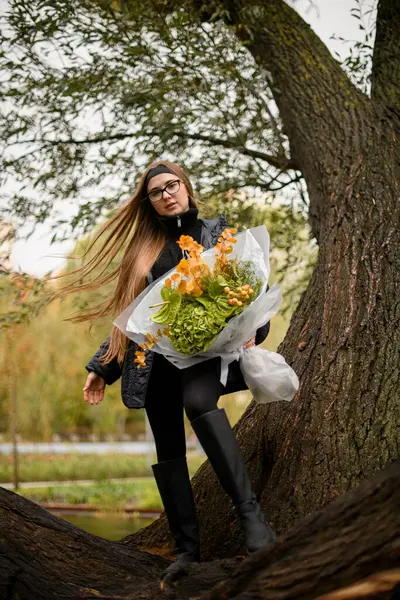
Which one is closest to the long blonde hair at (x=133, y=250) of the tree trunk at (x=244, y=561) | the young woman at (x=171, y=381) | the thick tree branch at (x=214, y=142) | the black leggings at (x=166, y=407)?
the young woman at (x=171, y=381)

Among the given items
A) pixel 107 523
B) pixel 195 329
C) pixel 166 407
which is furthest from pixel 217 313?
pixel 107 523

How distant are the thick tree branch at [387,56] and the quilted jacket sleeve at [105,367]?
2.81 meters

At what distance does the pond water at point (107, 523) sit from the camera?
30.9ft

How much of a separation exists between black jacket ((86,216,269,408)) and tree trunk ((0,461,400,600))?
63 cm

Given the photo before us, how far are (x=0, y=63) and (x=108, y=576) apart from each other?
421 cm

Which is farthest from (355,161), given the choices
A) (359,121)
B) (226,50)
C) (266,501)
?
(266,501)

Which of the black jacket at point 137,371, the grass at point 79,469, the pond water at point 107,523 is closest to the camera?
the black jacket at point 137,371

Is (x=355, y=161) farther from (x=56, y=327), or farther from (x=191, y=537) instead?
(x=56, y=327)

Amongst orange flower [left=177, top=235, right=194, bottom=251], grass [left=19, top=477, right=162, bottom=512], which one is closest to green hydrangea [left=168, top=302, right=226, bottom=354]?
orange flower [left=177, top=235, right=194, bottom=251]

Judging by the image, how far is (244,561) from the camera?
224cm

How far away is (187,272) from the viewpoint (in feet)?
8.85

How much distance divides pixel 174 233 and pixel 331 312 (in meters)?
0.94

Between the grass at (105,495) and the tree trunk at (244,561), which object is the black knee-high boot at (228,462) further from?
the grass at (105,495)

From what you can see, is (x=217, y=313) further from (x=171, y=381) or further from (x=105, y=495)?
(x=105, y=495)
